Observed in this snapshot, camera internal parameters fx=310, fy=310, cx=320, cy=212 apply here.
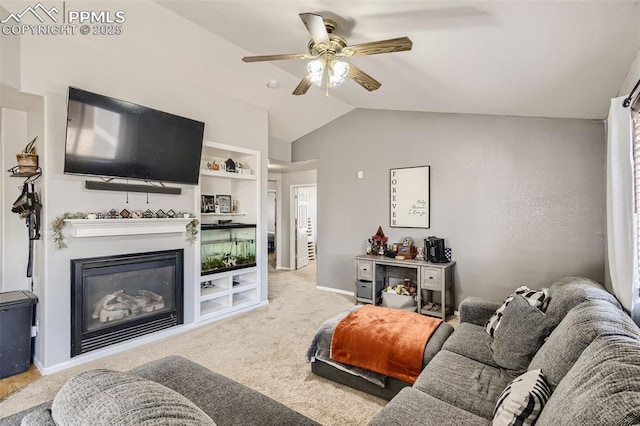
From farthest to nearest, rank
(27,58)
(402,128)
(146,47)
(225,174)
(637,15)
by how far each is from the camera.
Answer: (402,128) < (225,174) < (146,47) < (27,58) < (637,15)

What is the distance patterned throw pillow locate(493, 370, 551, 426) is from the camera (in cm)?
125

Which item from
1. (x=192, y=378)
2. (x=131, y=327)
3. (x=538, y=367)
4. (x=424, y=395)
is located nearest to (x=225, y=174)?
(x=131, y=327)

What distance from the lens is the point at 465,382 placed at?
5.76 feet

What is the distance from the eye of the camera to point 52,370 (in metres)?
2.67

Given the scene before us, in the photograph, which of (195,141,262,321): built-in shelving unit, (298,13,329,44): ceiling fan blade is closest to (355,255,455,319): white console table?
(195,141,262,321): built-in shelving unit

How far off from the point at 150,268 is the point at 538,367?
3440 millimetres

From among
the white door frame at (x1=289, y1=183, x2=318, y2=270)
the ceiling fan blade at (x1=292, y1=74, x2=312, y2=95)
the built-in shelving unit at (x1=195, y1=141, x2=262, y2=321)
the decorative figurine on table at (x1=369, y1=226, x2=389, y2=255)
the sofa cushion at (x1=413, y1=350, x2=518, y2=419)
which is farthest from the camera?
the white door frame at (x1=289, y1=183, x2=318, y2=270)

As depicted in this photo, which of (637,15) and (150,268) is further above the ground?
(637,15)

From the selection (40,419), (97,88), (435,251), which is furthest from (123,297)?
(435,251)

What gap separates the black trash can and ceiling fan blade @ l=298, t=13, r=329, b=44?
127 inches

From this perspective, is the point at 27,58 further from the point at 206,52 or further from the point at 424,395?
the point at 424,395

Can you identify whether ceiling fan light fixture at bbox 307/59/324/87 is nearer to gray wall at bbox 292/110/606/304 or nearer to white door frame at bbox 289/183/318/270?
gray wall at bbox 292/110/606/304

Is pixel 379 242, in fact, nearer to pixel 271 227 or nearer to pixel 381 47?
pixel 381 47

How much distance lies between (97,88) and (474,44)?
3.26 meters
